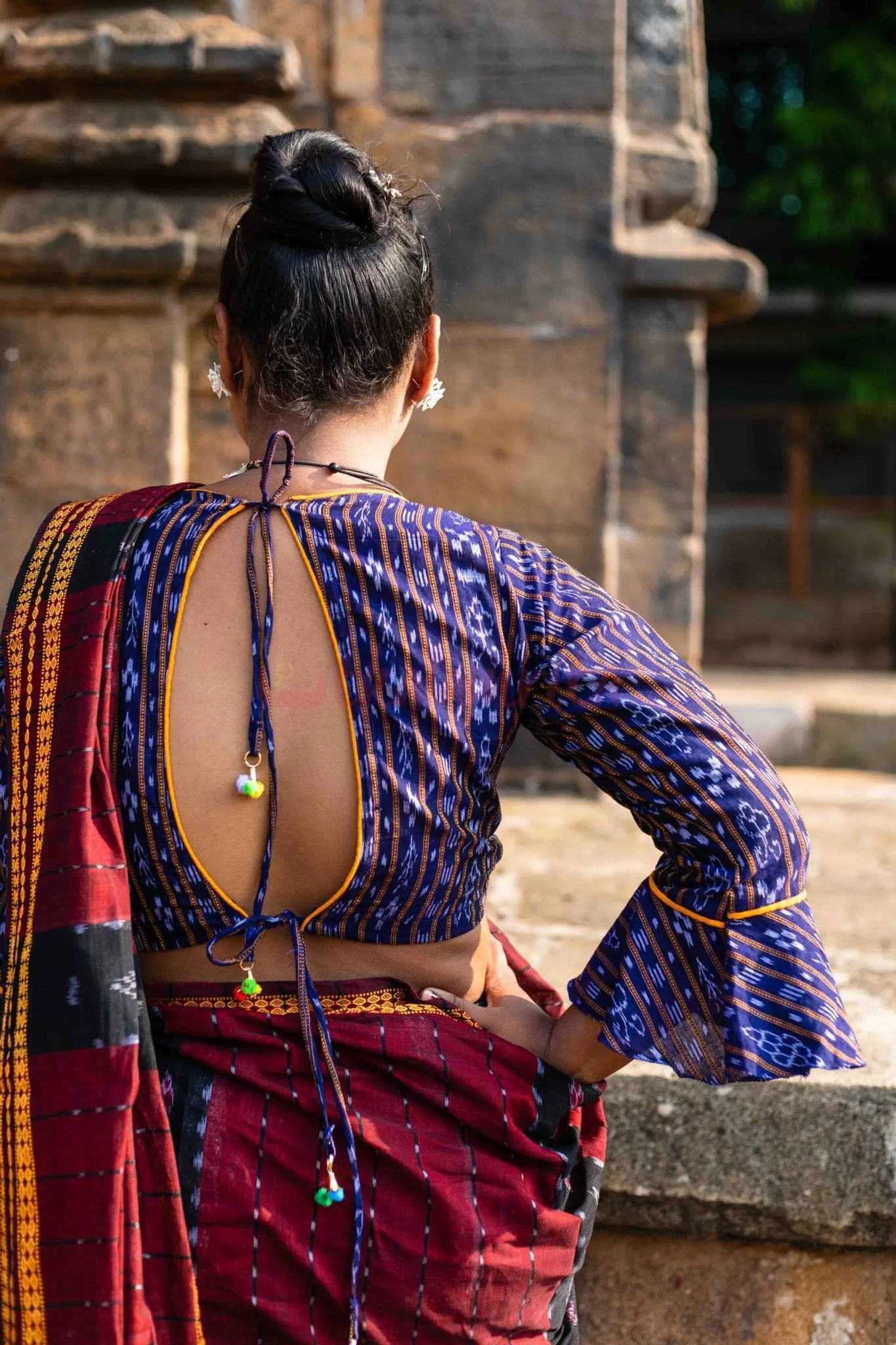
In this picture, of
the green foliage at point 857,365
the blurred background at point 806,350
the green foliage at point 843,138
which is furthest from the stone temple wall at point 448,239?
the green foliage at point 857,365

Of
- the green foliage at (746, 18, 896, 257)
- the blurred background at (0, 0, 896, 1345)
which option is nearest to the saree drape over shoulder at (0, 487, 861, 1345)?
the blurred background at (0, 0, 896, 1345)

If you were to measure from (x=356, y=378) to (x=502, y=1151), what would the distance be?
745mm

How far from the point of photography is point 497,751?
4.17 feet

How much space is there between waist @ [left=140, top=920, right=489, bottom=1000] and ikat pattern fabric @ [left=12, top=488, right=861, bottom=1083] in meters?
0.02

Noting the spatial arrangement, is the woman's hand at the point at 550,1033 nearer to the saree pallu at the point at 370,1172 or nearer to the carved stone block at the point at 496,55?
the saree pallu at the point at 370,1172

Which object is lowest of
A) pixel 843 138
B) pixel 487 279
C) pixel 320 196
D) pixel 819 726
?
pixel 819 726

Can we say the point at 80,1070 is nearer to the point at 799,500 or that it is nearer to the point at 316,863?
the point at 316,863

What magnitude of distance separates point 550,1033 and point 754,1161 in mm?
566

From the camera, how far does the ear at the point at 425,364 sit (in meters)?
1.33

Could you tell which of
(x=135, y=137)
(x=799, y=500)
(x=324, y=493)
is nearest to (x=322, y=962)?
(x=324, y=493)

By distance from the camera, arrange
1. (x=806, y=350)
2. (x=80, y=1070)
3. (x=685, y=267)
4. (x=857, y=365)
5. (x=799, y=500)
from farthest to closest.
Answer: (x=799, y=500) < (x=806, y=350) < (x=857, y=365) < (x=685, y=267) < (x=80, y=1070)

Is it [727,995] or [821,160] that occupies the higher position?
[821,160]

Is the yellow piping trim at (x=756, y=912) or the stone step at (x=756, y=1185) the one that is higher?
the yellow piping trim at (x=756, y=912)

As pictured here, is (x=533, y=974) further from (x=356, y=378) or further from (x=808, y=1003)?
(x=356, y=378)
